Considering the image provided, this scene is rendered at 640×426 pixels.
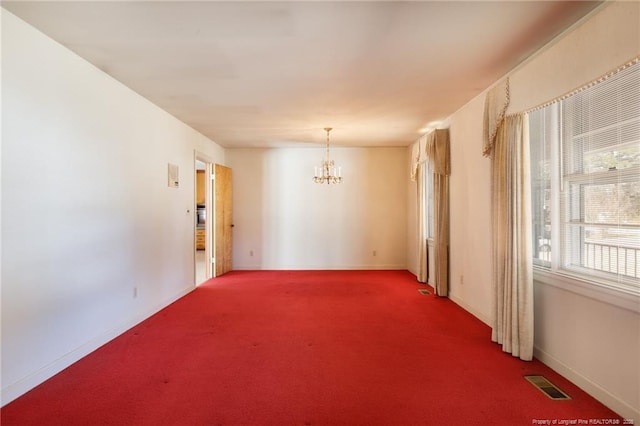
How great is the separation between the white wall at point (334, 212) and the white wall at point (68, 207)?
2878mm

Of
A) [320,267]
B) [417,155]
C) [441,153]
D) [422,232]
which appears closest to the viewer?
[441,153]

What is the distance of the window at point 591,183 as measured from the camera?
188 cm

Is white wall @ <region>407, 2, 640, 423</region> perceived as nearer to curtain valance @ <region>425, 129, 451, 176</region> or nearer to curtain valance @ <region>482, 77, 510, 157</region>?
Result: curtain valance @ <region>482, 77, 510, 157</region>

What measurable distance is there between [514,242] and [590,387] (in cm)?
111

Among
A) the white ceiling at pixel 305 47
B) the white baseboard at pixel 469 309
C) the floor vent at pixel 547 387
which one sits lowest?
the floor vent at pixel 547 387

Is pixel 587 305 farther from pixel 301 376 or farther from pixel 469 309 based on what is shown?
pixel 301 376

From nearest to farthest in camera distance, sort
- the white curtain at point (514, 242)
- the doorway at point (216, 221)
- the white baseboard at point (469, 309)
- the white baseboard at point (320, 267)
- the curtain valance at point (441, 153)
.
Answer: the white curtain at point (514, 242)
the white baseboard at point (469, 309)
the curtain valance at point (441, 153)
the doorway at point (216, 221)
the white baseboard at point (320, 267)

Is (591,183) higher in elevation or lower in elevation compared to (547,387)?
A: higher

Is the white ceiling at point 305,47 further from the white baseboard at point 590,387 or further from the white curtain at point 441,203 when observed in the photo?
the white baseboard at point 590,387

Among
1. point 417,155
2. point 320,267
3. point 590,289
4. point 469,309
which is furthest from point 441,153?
point 320,267

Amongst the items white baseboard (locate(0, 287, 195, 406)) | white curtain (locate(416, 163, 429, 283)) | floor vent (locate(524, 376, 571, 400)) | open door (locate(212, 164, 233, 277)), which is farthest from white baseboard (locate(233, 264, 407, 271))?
floor vent (locate(524, 376, 571, 400))

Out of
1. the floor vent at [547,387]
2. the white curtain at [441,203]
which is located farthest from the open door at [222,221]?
the floor vent at [547,387]

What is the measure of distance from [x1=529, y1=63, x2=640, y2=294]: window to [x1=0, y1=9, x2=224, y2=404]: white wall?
4050 mm

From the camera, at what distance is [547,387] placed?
86.2 inches
